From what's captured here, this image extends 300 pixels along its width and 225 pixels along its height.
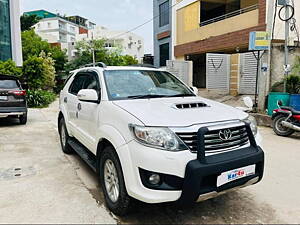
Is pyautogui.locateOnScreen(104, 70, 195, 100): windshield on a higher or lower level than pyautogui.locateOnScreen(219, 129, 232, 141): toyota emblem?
higher

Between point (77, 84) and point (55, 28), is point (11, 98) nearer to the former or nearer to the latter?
point (77, 84)

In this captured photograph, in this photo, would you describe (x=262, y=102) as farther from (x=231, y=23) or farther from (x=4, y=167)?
(x=4, y=167)

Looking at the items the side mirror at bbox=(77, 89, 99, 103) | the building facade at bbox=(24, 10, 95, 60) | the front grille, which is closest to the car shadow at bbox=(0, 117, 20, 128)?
the side mirror at bbox=(77, 89, 99, 103)

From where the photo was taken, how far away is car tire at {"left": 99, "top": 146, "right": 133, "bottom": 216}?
8.27ft

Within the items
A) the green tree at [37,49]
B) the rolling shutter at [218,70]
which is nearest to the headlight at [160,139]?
the rolling shutter at [218,70]

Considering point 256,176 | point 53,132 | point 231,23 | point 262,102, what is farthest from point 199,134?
point 231,23

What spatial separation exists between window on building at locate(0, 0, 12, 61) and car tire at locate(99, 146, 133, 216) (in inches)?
637

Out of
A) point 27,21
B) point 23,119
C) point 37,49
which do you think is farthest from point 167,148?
point 27,21

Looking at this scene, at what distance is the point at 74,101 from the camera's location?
4.30m

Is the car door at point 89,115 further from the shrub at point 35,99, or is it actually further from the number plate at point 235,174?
the shrub at point 35,99

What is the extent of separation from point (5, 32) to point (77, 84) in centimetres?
1529

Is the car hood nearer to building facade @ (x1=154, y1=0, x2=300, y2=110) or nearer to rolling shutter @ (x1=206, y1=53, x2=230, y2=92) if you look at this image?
building facade @ (x1=154, y1=0, x2=300, y2=110)

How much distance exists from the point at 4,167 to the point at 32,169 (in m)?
0.52

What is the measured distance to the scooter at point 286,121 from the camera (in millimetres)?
6127
